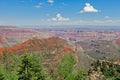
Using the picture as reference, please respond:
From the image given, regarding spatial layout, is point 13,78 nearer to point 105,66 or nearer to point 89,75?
point 89,75

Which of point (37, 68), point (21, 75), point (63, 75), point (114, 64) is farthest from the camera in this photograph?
point (63, 75)

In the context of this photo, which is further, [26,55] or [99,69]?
[99,69]

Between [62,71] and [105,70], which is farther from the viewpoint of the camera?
[62,71]

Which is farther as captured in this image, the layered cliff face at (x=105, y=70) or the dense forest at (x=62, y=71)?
the layered cliff face at (x=105, y=70)

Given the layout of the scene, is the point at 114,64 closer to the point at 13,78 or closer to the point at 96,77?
the point at 96,77

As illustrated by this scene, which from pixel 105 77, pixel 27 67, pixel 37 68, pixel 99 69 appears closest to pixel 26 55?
pixel 27 67

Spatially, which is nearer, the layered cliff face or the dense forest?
the dense forest

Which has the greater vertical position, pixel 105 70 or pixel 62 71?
pixel 105 70

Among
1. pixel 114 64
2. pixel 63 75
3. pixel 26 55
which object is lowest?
pixel 63 75

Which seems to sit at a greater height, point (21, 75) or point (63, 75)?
point (21, 75)

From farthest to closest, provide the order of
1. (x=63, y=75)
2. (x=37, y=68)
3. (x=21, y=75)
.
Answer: (x=63, y=75) < (x=37, y=68) < (x=21, y=75)
